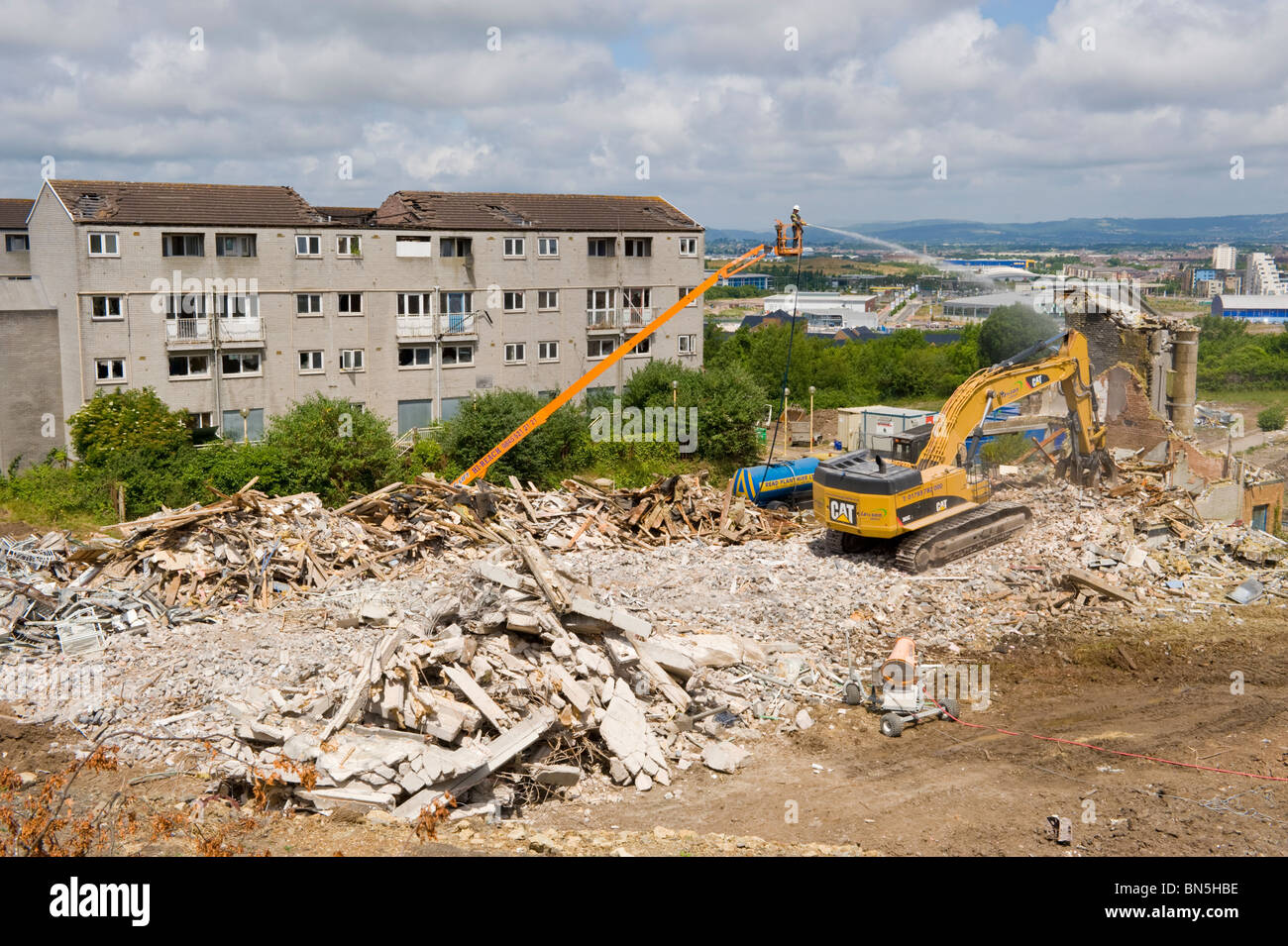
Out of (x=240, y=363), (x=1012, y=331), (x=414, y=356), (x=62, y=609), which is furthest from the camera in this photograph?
(x=1012, y=331)

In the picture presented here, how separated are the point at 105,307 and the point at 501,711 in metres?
24.6

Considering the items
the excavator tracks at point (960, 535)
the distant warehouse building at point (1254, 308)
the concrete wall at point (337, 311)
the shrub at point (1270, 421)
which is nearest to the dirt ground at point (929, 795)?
the excavator tracks at point (960, 535)

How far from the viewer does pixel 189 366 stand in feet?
104

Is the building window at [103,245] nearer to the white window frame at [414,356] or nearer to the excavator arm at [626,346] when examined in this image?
the white window frame at [414,356]

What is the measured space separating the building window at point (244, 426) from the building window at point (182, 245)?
488 cm

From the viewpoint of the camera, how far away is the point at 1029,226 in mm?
182875

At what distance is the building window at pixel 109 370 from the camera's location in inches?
1193

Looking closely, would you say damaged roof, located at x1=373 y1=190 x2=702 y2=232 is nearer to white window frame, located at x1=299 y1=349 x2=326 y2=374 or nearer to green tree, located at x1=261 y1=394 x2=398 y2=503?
white window frame, located at x1=299 y1=349 x2=326 y2=374

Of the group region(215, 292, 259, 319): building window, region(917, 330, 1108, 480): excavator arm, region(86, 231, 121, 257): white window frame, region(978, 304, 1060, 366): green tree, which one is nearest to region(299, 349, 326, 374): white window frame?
region(215, 292, 259, 319): building window

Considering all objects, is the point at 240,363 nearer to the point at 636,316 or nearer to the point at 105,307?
the point at 105,307

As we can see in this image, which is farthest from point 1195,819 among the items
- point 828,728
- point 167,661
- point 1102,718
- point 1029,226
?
point 1029,226

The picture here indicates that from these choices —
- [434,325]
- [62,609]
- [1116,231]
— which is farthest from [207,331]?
[1116,231]

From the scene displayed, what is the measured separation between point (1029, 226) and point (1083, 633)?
182930mm

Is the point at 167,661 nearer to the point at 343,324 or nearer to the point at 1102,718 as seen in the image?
the point at 1102,718
